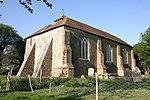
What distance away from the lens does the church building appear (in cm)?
2738

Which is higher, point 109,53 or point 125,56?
point 109,53

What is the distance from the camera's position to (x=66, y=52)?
26.9 m

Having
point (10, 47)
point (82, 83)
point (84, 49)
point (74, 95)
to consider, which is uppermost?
point (10, 47)

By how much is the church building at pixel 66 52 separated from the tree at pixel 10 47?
13.0 metres

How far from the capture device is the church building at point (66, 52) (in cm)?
2738

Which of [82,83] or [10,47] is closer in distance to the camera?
[82,83]

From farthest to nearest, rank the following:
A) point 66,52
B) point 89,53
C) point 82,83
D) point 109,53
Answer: point 109,53, point 89,53, point 66,52, point 82,83

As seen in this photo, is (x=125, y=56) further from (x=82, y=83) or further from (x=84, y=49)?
(x=82, y=83)

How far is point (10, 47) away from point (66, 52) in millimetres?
26877

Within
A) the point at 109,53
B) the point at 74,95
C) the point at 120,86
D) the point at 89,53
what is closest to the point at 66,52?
the point at 89,53

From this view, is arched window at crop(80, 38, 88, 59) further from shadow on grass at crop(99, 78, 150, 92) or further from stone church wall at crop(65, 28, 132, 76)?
shadow on grass at crop(99, 78, 150, 92)

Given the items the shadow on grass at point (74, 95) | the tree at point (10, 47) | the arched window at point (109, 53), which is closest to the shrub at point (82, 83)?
the shadow on grass at point (74, 95)

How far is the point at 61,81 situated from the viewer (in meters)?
19.9

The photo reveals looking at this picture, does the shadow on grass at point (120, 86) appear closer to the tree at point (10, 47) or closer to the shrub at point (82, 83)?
the shrub at point (82, 83)
